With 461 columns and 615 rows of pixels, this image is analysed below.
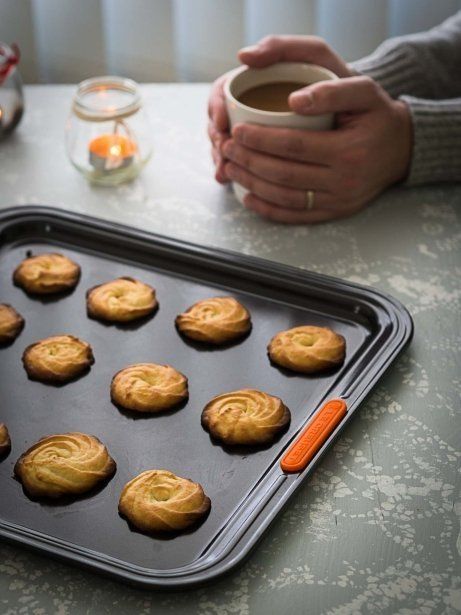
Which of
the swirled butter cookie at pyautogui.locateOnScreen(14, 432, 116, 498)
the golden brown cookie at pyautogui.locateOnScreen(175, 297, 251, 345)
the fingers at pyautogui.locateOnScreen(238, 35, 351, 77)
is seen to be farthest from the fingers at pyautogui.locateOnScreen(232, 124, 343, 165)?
the swirled butter cookie at pyautogui.locateOnScreen(14, 432, 116, 498)

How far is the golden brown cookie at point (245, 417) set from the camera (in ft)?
3.15

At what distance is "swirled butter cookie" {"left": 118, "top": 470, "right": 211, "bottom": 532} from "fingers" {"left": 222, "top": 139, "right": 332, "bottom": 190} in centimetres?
53

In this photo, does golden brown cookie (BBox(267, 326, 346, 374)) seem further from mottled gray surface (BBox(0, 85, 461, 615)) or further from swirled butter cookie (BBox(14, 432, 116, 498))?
swirled butter cookie (BBox(14, 432, 116, 498))

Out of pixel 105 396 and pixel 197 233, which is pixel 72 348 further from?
pixel 197 233

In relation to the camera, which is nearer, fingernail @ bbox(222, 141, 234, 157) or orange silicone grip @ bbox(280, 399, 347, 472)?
orange silicone grip @ bbox(280, 399, 347, 472)

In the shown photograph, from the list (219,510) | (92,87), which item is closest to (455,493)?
(219,510)

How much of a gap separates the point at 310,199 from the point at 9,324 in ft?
1.51

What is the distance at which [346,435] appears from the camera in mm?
993

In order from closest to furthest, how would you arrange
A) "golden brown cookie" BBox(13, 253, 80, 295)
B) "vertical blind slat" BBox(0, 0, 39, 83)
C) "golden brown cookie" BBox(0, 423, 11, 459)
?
1. "golden brown cookie" BBox(0, 423, 11, 459)
2. "golden brown cookie" BBox(13, 253, 80, 295)
3. "vertical blind slat" BBox(0, 0, 39, 83)

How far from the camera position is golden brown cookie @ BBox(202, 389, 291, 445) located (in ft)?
3.15

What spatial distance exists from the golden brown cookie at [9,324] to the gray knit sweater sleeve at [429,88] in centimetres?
62

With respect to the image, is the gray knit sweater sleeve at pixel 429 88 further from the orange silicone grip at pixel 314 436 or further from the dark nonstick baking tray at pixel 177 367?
the orange silicone grip at pixel 314 436

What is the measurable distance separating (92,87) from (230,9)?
64 centimetres

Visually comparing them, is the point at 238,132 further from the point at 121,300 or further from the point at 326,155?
the point at 121,300
